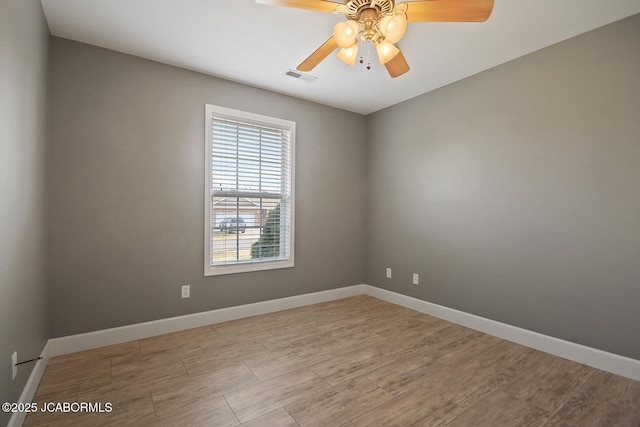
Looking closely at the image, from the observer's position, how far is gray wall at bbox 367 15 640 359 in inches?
85.9

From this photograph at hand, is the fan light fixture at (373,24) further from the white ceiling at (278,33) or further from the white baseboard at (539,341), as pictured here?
the white baseboard at (539,341)

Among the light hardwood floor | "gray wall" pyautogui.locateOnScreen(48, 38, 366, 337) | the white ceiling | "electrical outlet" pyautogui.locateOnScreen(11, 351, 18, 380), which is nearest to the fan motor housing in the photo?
the white ceiling

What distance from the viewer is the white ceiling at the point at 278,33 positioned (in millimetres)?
2090

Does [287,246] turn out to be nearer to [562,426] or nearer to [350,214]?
[350,214]

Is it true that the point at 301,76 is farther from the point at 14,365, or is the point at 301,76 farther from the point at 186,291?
the point at 14,365

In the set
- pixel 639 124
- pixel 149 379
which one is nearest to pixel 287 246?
pixel 149 379

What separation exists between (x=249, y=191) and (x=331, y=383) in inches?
85.2

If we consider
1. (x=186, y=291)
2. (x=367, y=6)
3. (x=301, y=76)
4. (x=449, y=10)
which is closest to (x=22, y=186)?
(x=186, y=291)

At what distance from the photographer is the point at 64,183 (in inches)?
95.9

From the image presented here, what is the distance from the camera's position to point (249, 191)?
3.38 m

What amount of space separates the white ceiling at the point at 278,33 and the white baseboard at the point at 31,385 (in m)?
2.53

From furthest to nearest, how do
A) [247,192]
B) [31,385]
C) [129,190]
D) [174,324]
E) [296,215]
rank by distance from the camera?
[296,215]
[247,192]
[174,324]
[129,190]
[31,385]

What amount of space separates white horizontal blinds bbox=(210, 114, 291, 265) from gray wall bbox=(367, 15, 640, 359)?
1.61m

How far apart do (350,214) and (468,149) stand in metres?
1.73
